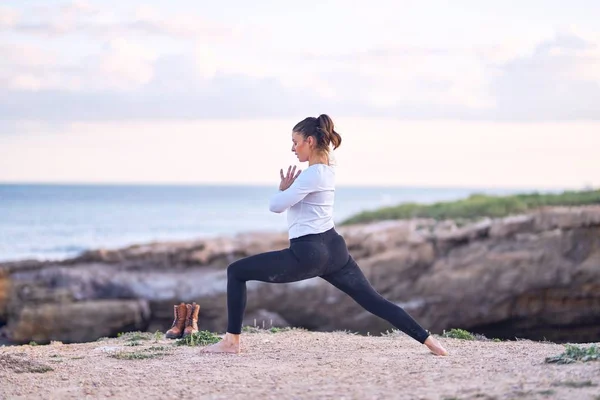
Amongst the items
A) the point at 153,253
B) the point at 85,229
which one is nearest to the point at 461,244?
the point at 153,253

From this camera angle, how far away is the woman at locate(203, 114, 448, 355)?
7328 millimetres

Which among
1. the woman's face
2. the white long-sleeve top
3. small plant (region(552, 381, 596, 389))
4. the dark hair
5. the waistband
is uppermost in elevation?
the dark hair

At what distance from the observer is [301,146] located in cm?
748

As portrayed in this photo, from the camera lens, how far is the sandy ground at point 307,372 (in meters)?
6.04

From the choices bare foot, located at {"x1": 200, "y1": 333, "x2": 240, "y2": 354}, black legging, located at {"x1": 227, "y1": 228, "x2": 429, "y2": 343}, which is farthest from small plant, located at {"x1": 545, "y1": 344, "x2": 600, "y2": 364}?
bare foot, located at {"x1": 200, "y1": 333, "x2": 240, "y2": 354}

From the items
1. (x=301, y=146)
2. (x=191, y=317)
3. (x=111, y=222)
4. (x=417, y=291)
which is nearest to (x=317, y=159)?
(x=301, y=146)

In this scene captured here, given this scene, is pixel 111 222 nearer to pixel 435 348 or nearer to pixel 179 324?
pixel 179 324

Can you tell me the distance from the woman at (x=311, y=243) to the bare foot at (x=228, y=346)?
1.31 feet

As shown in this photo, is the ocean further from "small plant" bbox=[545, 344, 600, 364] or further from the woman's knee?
"small plant" bbox=[545, 344, 600, 364]

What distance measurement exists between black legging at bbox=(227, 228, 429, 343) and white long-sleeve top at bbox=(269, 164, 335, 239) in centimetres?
9

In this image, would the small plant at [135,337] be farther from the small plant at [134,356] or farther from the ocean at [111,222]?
the ocean at [111,222]

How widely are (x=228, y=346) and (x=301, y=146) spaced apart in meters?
2.05

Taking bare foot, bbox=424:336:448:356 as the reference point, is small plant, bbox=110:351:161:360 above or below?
below

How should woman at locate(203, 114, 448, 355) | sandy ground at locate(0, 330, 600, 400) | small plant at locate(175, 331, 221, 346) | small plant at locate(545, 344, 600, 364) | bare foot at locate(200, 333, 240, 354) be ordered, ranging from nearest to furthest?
sandy ground at locate(0, 330, 600, 400), small plant at locate(545, 344, 600, 364), woman at locate(203, 114, 448, 355), bare foot at locate(200, 333, 240, 354), small plant at locate(175, 331, 221, 346)
